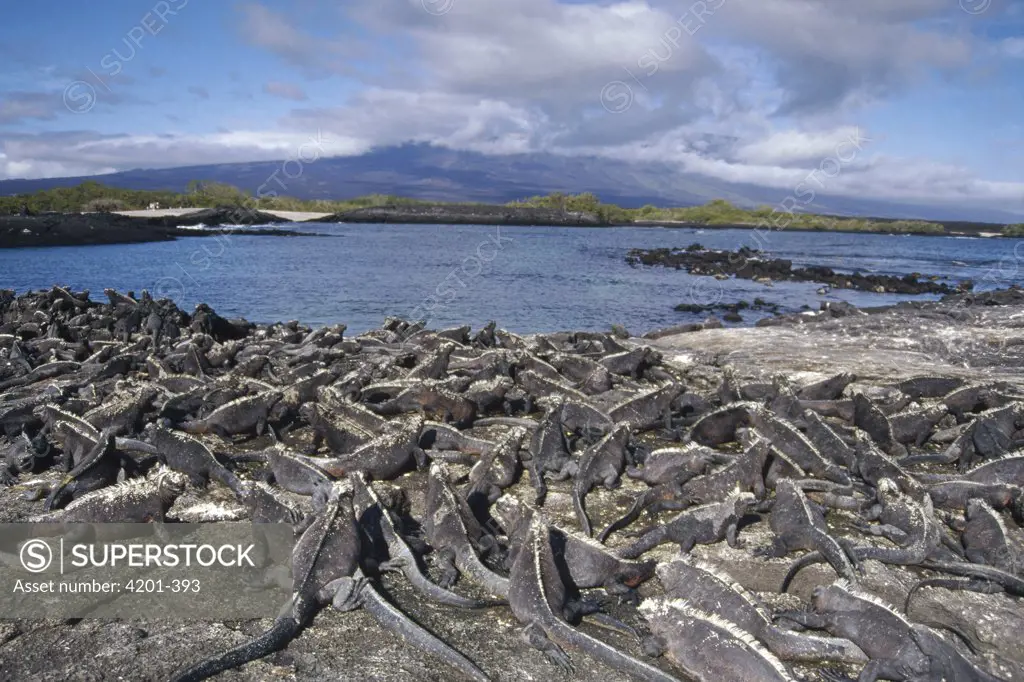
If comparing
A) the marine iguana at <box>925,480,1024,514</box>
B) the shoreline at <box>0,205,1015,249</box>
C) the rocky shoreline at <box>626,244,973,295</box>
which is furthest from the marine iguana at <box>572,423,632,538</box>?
the shoreline at <box>0,205,1015,249</box>

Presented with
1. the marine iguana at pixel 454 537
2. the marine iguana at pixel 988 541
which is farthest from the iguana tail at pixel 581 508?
the marine iguana at pixel 988 541

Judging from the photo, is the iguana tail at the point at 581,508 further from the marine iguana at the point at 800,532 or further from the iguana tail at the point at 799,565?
the iguana tail at the point at 799,565

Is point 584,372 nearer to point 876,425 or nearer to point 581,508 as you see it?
point 876,425

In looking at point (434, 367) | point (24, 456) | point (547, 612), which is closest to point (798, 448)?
point (547, 612)

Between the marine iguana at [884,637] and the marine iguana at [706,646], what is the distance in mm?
607

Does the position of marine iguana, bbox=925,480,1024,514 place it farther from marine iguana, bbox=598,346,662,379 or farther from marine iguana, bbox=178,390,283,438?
marine iguana, bbox=178,390,283,438

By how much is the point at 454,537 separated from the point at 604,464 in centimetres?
206

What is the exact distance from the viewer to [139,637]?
14.0 feet

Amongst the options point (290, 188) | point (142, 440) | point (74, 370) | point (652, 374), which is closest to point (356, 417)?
point (142, 440)

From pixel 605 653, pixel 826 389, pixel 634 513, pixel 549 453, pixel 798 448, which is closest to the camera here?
pixel 605 653

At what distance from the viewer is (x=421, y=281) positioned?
36594mm

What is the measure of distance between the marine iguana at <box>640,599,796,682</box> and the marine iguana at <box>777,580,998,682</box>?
61 centimetres

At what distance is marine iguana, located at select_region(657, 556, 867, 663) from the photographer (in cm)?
402

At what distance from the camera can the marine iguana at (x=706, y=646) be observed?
3.66m
